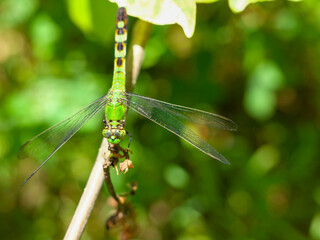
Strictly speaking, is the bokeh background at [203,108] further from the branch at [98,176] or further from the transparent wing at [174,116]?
the branch at [98,176]

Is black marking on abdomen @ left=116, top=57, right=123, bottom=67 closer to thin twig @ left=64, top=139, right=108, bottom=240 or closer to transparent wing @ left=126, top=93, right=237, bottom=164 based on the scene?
transparent wing @ left=126, top=93, right=237, bottom=164

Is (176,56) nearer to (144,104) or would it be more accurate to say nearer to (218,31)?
(218,31)

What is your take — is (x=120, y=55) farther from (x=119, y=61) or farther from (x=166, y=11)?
(x=166, y=11)

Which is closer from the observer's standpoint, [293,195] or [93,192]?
[93,192]

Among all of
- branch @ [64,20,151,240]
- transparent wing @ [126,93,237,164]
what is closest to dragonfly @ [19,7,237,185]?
transparent wing @ [126,93,237,164]

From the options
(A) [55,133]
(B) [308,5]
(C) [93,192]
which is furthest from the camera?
(B) [308,5]

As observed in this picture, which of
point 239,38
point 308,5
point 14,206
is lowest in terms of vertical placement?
point 14,206

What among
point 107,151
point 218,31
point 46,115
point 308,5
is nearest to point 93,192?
point 107,151

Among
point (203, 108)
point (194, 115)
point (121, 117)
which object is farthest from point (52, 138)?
point (203, 108)

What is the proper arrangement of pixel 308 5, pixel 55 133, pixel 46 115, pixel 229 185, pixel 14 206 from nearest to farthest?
pixel 55 133 < pixel 46 115 < pixel 308 5 < pixel 229 185 < pixel 14 206
